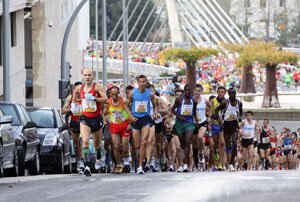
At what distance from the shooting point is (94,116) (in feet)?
75.9

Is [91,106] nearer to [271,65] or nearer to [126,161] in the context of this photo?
[126,161]

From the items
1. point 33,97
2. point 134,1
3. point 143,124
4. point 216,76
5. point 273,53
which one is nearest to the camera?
point 143,124

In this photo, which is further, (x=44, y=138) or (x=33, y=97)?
(x=33, y=97)

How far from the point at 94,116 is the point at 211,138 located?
6133 mm

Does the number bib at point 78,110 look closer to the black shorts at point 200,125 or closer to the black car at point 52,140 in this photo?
the black car at point 52,140

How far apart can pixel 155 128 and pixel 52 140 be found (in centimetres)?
255

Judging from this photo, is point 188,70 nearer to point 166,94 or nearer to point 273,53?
point 273,53

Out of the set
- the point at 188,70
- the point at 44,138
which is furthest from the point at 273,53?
the point at 44,138

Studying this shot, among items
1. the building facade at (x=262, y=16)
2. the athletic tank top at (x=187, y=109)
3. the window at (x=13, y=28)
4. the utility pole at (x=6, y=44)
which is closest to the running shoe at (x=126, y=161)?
the athletic tank top at (x=187, y=109)

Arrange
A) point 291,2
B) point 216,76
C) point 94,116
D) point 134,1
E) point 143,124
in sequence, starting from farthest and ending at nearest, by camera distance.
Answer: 1. point 291,2
2. point 134,1
3. point 216,76
4. point 143,124
5. point 94,116

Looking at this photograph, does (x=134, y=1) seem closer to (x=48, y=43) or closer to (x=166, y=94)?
(x=48, y=43)

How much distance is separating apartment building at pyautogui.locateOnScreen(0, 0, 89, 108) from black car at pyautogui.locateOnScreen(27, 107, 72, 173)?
20127mm

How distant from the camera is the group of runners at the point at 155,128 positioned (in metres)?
23.2

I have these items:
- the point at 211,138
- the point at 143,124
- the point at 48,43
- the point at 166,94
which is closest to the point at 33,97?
the point at 48,43
